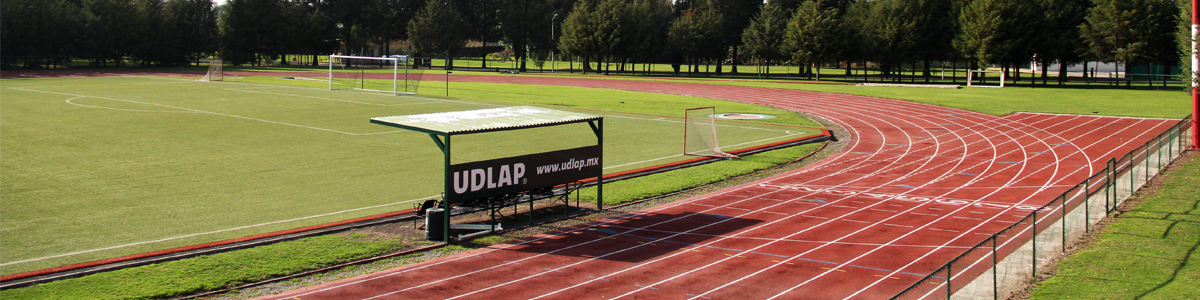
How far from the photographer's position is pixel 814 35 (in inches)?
3137

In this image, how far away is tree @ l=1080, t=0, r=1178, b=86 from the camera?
59.8 m

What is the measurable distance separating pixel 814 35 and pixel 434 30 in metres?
51.7

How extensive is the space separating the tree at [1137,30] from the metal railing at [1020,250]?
4978 cm

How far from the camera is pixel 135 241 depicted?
14094 millimetres

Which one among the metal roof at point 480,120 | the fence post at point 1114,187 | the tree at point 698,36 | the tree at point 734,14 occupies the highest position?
the tree at point 734,14

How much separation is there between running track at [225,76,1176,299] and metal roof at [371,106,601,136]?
2330 millimetres

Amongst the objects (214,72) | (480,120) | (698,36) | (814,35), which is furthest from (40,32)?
(480,120)

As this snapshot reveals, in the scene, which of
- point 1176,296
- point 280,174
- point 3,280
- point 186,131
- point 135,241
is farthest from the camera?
point 186,131

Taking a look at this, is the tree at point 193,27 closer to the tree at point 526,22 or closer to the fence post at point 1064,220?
the tree at point 526,22

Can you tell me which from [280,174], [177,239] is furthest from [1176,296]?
[280,174]

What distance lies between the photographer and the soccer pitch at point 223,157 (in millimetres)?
15266

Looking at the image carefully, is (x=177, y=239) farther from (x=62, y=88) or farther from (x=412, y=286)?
(x=62, y=88)

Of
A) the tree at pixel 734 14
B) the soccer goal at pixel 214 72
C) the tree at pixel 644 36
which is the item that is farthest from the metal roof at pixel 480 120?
the tree at pixel 734 14

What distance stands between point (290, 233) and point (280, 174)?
7299mm
